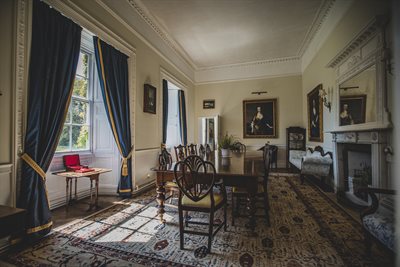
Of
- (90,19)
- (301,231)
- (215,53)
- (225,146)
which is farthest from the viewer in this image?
A: (215,53)

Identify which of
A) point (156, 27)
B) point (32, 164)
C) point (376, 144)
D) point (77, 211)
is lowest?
point (77, 211)

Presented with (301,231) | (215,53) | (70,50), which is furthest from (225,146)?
(215,53)

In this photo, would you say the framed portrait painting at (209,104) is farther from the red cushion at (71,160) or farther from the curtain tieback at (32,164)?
the curtain tieback at (32,164)

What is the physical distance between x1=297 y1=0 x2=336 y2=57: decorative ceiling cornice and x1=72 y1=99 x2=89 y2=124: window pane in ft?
16.1

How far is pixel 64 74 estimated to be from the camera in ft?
7.20

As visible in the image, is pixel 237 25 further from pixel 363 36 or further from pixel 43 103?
pixel 43 103

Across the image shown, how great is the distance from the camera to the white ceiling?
3496 mm

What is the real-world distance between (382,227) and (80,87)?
4.47m

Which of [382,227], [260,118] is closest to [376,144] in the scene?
[382,227]

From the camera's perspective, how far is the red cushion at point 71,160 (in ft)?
9.81

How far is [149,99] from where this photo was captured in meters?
3.97

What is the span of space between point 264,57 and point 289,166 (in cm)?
352

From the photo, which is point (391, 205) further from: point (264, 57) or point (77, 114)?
point (264, 57)

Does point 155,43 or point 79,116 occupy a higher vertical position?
point 155,43
